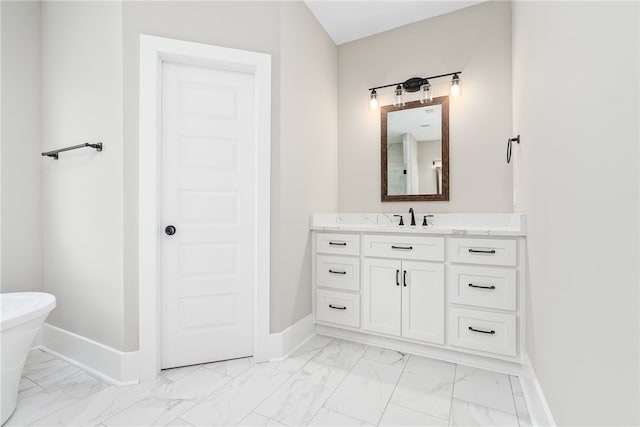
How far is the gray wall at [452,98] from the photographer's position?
2.41m

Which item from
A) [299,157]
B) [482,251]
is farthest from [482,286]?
[299,157]

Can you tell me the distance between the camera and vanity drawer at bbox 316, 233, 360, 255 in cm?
236

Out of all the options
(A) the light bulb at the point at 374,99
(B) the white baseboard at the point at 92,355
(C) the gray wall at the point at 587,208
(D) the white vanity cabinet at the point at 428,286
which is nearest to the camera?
(C) the gray wall at the point at 587,208

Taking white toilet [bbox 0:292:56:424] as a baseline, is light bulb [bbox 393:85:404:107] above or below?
above

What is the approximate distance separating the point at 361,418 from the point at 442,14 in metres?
3.06

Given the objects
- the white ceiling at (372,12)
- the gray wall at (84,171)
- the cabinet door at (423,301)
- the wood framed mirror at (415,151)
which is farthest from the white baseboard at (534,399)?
the white ceiling at (372,12)

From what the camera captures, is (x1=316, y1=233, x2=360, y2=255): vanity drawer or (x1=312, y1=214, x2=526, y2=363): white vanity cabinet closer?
(x1=312, y1=214, x2=526, y2=363): white vanity cabinet

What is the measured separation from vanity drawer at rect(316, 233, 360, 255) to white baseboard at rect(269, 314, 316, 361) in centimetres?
57

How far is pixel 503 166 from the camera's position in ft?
7.84

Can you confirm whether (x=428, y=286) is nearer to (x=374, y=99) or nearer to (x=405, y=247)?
(x=405, y=247)

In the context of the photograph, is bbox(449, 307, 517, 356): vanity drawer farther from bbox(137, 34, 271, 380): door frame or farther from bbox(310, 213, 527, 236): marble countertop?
bbox(137, 34, 271, 380): door frame

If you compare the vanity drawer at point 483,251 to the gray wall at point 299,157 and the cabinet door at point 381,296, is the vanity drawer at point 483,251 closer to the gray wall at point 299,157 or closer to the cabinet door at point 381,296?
the cabinet door at point 381,296

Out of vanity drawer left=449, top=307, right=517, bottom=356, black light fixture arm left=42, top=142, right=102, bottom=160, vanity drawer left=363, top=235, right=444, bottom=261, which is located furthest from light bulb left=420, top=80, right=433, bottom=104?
black light fixture arm left=42, top=142, right=102, bottom=160

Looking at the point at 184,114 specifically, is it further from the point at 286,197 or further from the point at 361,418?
the point at 361,418
